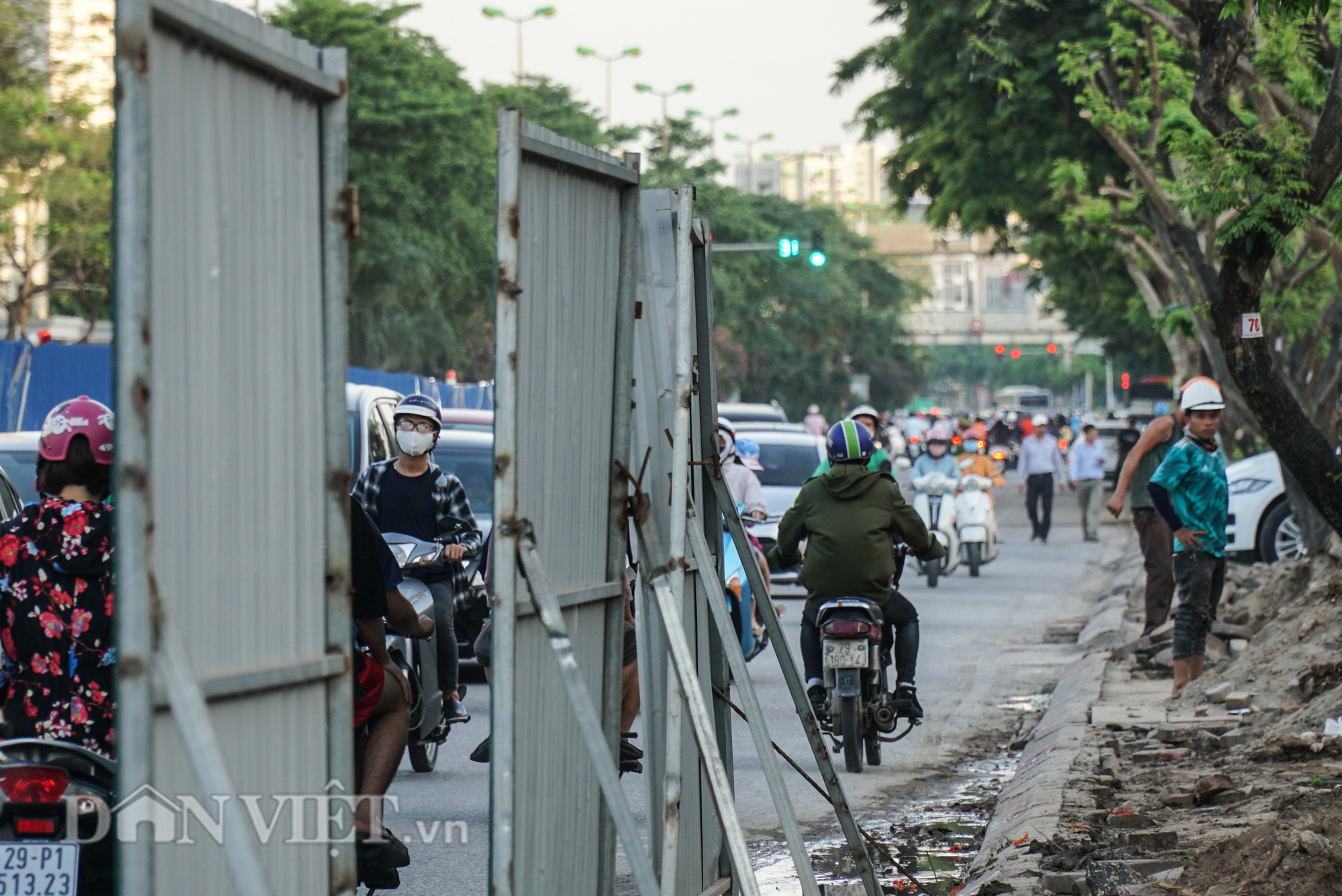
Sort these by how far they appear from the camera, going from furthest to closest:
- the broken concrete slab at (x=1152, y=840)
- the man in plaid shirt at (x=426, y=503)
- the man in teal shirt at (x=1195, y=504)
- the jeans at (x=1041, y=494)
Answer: the jeans at (x=1041, y=494) < the man in teal shirt at (x=1195, y=504) < the man in plaid shirt at (x=426, y=503) < the broken concrete slab at (x=1152, y=840)

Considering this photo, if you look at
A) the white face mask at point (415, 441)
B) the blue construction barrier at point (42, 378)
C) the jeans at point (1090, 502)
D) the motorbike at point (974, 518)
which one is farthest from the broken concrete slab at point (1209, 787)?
the jeans at point (1090, 502)

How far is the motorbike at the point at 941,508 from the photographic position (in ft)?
60.4

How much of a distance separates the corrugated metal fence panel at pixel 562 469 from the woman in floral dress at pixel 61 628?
0.91 m

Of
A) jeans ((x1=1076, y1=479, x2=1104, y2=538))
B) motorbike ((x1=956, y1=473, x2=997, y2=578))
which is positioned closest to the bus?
jeans ((x1=1076, y1=479, x2=1104, y2=538))

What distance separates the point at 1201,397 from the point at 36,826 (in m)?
7.10

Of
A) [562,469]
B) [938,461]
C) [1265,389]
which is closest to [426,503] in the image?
[562,469]

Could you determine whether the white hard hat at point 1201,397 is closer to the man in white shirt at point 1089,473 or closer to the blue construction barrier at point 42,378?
the blue construction barrier at point 42,378

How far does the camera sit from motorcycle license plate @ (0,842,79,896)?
344 centimetres

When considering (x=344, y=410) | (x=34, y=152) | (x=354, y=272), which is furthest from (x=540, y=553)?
(x=354, y=272)

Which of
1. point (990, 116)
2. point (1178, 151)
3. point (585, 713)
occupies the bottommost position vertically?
point (585, 713)

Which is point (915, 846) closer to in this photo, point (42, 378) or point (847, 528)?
point (847, 528)

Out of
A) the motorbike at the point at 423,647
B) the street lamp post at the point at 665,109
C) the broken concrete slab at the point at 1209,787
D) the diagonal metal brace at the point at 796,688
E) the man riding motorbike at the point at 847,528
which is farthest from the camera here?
the street lamp post at the point at 665,109

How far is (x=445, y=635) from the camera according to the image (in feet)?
24.5

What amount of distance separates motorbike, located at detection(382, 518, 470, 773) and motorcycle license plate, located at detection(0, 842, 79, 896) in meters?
3.11
